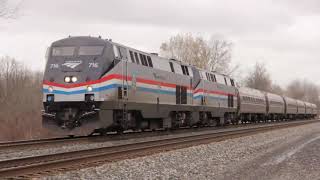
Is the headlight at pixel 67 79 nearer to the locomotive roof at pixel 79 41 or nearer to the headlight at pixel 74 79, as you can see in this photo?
the headlight at pixel 74 79

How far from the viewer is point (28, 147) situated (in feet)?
48.6

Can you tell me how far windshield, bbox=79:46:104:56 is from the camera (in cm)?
1745

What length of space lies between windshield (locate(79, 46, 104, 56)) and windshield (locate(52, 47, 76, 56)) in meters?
0.39

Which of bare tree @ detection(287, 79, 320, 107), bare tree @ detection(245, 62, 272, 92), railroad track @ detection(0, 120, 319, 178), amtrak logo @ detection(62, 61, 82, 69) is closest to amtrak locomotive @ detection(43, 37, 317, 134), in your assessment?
amtrak logo @ detection(62, 61, 82, 69)

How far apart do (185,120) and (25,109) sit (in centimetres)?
1593

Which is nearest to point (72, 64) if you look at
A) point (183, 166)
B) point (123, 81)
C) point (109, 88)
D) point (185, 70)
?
point (109, 88)

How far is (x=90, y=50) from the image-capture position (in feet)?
57.8

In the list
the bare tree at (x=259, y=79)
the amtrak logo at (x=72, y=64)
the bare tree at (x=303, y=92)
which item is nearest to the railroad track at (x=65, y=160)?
the amtrak logo at (x=72, y=64)

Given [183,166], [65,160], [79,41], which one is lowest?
[183,166]

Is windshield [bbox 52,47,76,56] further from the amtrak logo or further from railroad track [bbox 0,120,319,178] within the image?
railroad track [bbox 0,120,319,178]

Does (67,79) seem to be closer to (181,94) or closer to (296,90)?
(181,94)

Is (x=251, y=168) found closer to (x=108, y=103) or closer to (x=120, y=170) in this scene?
(x=120, y=170)

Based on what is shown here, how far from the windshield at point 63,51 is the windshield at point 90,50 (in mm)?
394

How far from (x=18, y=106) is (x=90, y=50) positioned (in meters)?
21.3
